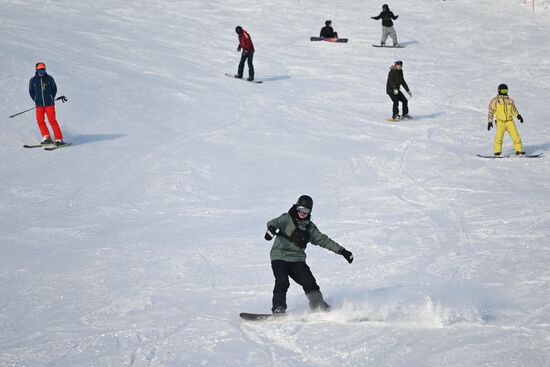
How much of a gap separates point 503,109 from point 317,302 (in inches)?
333

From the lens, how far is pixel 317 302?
7.45 metres

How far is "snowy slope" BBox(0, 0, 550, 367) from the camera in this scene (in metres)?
7.02

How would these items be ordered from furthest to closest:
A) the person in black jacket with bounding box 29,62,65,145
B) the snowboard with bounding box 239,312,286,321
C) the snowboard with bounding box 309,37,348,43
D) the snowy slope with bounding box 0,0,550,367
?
1. the snowboard with bounding box 309,37,348,43
2. the person in black jacket with bounding box 29,62,65,145
3. the snowboard with bounding box 239,312,286,321
4. the snowy slope with bounding box 0,0,550,367

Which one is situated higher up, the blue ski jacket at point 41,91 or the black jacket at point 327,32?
the black jacket at point 327,32

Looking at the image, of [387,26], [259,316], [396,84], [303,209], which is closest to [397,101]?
[396,84]

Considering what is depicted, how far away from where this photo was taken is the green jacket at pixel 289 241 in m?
7.34

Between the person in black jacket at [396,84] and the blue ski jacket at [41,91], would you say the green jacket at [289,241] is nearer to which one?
the blue ski jacket at [41,91]

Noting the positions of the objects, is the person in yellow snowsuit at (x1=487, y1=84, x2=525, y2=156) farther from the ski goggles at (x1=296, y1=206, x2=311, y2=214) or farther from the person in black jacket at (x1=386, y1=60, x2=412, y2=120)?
the ski goggles at (x1=296, y1=206, x2=311, y2=214)

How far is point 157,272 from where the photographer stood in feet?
30.0

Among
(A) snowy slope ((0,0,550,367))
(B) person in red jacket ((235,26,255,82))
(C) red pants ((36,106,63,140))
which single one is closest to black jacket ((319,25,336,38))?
(A) snowy slope ((0,0,550,367))

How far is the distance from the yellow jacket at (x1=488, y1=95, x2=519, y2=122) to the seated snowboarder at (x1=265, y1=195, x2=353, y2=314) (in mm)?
8212

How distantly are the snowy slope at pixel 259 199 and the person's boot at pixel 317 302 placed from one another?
12 centimetres

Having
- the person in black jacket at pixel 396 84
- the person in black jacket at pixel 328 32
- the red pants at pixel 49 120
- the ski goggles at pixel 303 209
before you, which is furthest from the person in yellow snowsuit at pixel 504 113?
the person in black jacket at pixel 328 32

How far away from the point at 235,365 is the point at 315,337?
0.88 m
